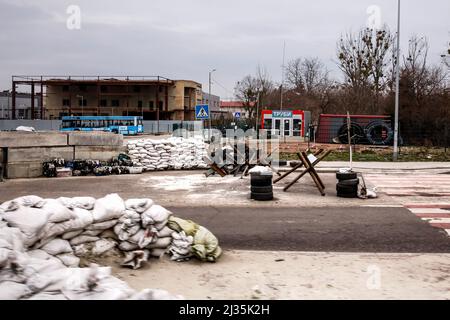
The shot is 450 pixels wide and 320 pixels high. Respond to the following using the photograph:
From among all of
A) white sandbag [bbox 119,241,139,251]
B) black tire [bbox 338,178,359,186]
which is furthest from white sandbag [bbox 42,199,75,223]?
black tire [bbox 338,178,359,186]

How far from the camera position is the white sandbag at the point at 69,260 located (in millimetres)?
6111

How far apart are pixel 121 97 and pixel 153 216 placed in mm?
77976

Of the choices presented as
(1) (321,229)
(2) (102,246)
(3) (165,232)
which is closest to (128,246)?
(2) (102,246)

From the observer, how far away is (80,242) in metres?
6.62

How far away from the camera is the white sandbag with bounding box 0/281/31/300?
14.0 ft

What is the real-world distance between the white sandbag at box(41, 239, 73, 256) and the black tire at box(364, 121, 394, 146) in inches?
1188

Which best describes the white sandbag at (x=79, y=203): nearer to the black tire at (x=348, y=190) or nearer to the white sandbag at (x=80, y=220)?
the white sandbag at (x=80, y=220)

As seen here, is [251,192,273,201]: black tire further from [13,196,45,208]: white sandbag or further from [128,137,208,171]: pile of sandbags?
[128,137,208,171]: pile of sandbags

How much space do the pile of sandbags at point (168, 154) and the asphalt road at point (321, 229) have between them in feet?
27.8

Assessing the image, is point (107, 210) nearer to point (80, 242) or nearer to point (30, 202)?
point (80, 242)

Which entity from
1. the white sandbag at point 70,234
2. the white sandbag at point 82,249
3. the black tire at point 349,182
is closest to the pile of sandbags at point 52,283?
the white sandbag at point 70,234
